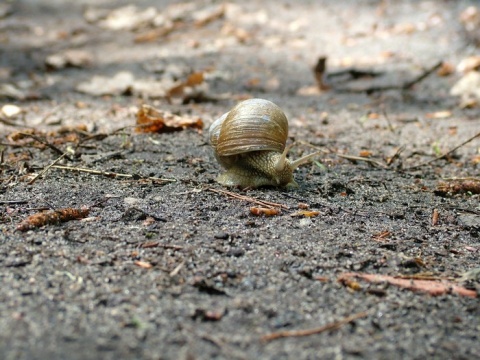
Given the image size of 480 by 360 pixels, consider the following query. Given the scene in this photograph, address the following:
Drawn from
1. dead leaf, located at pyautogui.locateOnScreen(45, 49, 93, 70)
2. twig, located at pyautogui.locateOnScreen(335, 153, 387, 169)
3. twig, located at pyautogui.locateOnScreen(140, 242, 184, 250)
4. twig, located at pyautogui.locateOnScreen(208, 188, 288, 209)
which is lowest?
dead leaf, located at pyautogui.locateOnScreen(45, 49, 93, 70)

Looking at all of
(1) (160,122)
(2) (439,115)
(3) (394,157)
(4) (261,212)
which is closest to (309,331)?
(4) (261,212)

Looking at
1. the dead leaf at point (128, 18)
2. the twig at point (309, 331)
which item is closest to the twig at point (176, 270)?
the twig at point (309, 331)

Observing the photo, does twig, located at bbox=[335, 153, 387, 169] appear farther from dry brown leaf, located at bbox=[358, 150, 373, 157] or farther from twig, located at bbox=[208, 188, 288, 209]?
twig, located at bbox=[208, 188, 288, 209]

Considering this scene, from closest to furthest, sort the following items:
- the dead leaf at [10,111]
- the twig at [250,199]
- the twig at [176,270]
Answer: the twig at [176,270], the twig at [250,199], the dead leaf at [10,111]

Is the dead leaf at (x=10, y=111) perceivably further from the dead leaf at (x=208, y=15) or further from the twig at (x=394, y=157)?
the dead leaf at (x=208, y=15)

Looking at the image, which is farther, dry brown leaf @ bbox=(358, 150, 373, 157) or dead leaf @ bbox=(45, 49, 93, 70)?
dead leaf @ bbox=(45, 49, 93, 70)

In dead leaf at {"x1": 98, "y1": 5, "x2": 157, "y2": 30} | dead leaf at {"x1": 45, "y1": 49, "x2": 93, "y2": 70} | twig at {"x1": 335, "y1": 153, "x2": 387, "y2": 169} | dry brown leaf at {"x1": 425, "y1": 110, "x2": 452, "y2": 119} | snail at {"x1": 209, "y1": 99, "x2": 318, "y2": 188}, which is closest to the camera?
snail at {"x1": 209, "y1": 99, "x2": 318, "y2": 188}

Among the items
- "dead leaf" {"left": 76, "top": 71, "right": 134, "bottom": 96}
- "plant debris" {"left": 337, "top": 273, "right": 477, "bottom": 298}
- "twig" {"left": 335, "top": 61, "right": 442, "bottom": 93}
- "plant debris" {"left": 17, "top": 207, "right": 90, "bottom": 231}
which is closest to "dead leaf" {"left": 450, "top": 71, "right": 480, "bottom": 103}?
"twig" {"left": 335, "top": 61, "right": 442, "bottom": 93}
